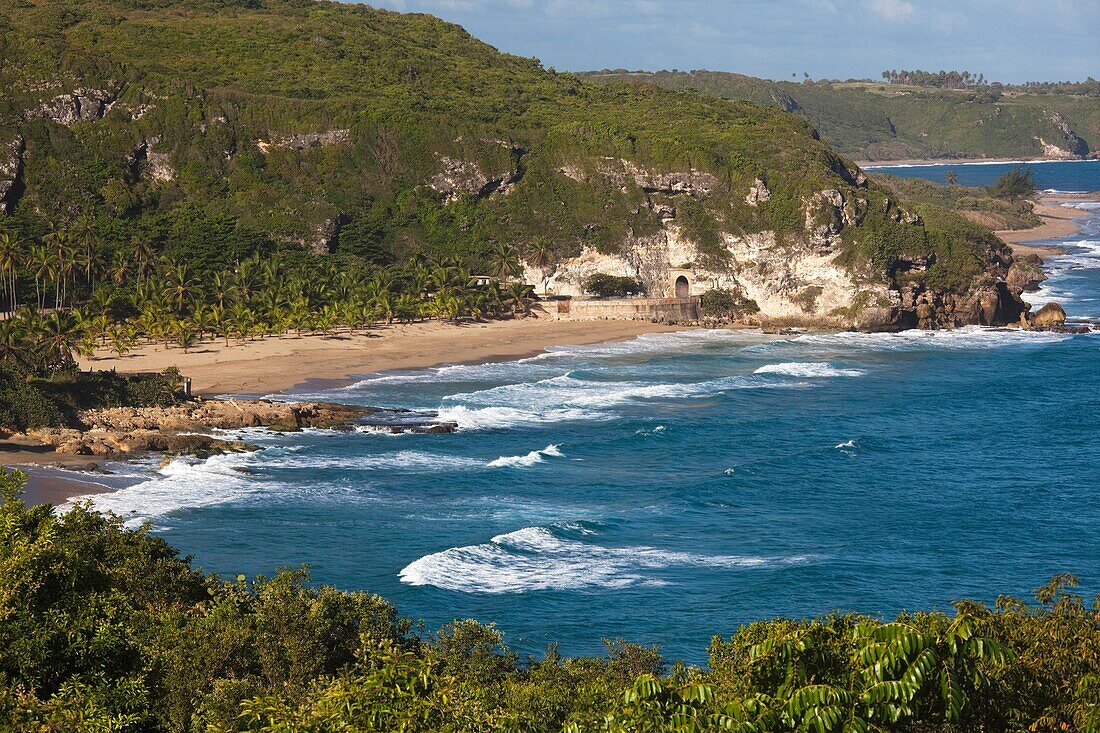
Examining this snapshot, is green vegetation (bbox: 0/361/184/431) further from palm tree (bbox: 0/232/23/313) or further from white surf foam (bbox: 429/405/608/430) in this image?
palm tree (bbox: 0/232/23/313)

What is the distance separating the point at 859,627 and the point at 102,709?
11.8 meters

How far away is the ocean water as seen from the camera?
50.8m

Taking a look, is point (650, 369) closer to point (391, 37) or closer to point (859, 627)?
point (859, 627)

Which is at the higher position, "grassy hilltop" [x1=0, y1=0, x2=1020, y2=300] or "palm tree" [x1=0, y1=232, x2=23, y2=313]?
"grassy hilltop" [x1=0, y1=0, x2=1020, y2=300]

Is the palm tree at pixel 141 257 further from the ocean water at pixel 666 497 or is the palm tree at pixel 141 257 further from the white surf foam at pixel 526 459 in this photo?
the white surf foam at pixel 526 459

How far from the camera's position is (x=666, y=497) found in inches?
2549

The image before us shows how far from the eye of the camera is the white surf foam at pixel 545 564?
2029 inches

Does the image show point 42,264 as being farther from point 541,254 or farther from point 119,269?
point 541,254

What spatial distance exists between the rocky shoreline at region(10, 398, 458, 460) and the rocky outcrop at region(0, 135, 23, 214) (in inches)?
2440

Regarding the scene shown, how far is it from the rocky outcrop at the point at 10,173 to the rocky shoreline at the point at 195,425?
6198cm

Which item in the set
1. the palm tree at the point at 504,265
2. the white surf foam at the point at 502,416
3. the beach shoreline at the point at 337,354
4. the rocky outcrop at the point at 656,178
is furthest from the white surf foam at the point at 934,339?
the white surf foam at the point at 502,416

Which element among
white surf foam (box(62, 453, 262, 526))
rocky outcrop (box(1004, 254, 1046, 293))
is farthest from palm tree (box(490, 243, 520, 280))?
white surf foam (box(62, 453, 262, 526))

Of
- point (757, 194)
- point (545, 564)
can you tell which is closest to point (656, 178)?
point (757, 194)

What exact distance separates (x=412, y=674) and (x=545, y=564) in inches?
1388
